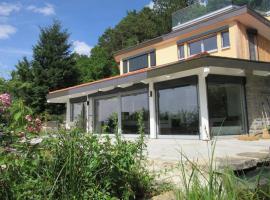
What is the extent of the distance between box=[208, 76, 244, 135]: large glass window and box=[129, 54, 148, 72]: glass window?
8025 millimetres

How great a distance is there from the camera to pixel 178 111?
1211 cm

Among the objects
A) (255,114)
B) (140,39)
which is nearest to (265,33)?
(255,114)

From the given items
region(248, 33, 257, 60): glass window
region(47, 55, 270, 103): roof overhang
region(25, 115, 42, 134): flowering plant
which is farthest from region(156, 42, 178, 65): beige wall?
region(25, 115, 42, 134): flowering plant

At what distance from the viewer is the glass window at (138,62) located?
19328 mm

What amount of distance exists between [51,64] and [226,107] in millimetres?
21382

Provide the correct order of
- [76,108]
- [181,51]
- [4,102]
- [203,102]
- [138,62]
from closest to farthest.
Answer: [4,102], [203,102], [181,51], [76,108], [138,62]

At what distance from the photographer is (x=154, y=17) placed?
40469 millimetres

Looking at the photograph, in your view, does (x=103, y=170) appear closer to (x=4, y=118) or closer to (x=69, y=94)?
(x=4, y=118)

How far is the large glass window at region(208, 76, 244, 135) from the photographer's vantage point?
11148mm

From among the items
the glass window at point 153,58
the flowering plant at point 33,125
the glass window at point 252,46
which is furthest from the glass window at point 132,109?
the flowering plant at point 33,125

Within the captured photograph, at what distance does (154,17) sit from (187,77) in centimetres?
3073

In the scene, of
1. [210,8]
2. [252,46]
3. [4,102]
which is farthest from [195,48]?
[4,102]

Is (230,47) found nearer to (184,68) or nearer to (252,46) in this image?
(252,46)

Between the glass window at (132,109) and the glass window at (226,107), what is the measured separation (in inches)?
130
